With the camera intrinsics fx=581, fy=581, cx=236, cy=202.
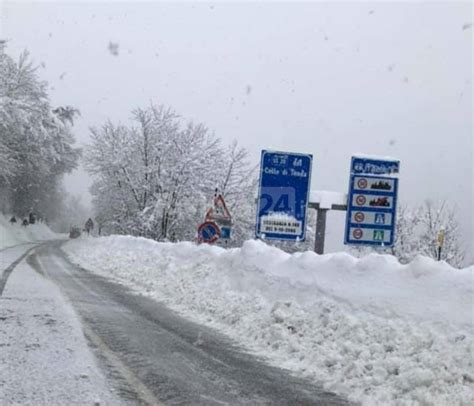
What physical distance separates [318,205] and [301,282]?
359cm

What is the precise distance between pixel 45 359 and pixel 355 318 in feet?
12.8

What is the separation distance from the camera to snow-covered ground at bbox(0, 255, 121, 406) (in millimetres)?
5055

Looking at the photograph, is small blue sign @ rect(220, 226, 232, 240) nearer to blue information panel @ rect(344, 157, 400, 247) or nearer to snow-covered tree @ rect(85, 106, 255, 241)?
blue information panel @ rect(344, 157, 400, 247)

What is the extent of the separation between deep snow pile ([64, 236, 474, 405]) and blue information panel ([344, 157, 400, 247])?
2.13m

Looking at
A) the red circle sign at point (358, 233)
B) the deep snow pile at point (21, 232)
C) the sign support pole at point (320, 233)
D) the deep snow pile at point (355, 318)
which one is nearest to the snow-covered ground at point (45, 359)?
the deep snow pile at point (355, 318)

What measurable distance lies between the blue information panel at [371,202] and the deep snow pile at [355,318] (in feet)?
6.99

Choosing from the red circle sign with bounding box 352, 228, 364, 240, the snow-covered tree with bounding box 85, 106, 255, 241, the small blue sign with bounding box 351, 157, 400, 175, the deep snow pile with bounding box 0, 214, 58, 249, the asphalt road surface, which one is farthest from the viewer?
the deep snow pile with bounding box 0, 214, 58, 249

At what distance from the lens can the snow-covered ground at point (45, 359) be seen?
16.6 feet

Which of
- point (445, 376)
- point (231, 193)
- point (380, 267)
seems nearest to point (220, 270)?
point (380, 267)

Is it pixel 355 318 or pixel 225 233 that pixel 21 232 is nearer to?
pixel 225 233

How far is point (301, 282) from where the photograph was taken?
Result: 9656 mm

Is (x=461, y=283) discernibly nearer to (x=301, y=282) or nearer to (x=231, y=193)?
(x=301, y=282)

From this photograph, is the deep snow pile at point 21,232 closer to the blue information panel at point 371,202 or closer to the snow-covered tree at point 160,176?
the snow-covered tree at point 160,176

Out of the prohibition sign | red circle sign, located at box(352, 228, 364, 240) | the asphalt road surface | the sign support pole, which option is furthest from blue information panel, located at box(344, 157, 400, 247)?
the asphalt road surface
